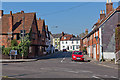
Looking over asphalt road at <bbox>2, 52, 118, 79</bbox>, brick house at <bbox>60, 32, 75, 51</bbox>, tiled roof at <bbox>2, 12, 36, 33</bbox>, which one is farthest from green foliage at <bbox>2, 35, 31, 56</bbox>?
brick house at <bbox>60, 32, 75, 51</bbox>

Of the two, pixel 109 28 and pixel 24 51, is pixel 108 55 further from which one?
pixel 24 51

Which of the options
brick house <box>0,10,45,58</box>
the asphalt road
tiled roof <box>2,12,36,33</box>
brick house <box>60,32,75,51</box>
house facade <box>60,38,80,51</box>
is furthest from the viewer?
brick house <box>60,32,75,51</box>

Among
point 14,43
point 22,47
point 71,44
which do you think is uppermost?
point 71,44

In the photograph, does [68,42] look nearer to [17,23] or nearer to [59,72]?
[17,23]

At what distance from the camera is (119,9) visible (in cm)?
2847

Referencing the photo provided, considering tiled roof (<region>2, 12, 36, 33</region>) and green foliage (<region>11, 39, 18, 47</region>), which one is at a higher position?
tiled roof (<region>2, 12, 36, 33</region>)

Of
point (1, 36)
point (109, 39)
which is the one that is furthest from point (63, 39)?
point (109, 39)

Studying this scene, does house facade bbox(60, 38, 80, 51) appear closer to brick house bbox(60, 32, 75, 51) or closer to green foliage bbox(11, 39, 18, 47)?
brick house bbox(60, 32, 75, 51)

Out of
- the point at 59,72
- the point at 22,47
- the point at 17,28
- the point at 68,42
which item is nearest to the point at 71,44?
the point at 68,42

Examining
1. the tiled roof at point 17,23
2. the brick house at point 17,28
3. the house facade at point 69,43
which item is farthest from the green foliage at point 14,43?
the house facade at point 69,43

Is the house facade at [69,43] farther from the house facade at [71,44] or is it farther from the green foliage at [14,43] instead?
the green foliage at [14,43]

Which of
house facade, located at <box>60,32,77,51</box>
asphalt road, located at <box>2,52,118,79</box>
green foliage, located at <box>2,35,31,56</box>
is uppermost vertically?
house facade, located at <box>60,32,77,51</box>

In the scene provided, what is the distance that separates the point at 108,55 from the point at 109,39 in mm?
2647

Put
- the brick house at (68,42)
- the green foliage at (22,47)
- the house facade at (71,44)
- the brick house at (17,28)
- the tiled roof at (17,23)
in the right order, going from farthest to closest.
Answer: the brick house at (68,42) → the house facade at (71,44) → the tiled roof at (17,23) → the brick house at (17,28) → the green foliage at (22,47)
